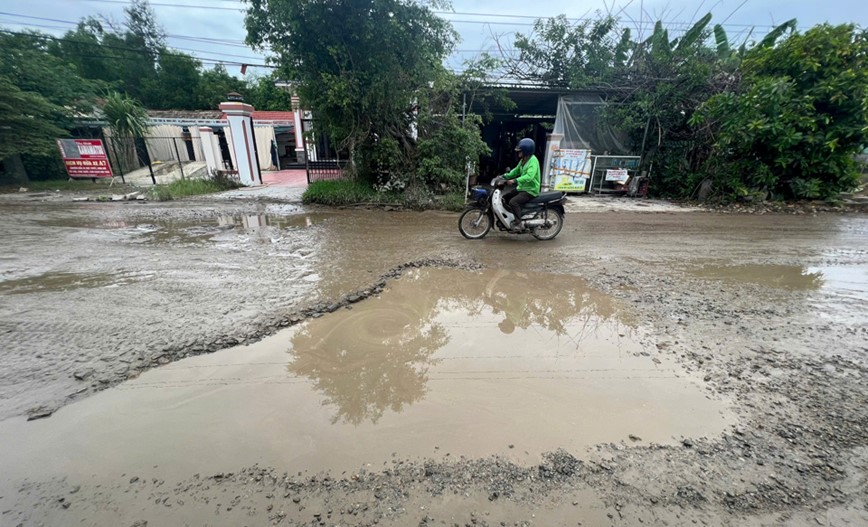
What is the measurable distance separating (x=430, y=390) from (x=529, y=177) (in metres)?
4.13

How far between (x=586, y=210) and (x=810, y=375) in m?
6.78

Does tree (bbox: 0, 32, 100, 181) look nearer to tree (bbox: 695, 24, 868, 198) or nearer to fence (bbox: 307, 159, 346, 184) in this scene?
fence (bbox: 307, 159, 346, 184)

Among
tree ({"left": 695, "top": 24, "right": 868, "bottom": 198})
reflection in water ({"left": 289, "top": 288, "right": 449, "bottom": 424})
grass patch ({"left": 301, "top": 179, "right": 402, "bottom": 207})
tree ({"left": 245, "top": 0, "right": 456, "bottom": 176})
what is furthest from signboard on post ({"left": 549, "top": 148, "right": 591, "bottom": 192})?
reflection in water ({"left": 289, "top": 288, "right": 449, "bottom": 424})

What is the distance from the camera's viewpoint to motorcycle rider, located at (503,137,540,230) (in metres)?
5.49

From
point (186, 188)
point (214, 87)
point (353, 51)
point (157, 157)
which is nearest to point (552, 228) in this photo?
point (353, 51)

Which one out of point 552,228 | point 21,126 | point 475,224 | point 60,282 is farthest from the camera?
point 21,126

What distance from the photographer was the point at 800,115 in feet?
26.3

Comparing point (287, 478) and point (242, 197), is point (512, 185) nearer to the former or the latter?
point (287, 478)

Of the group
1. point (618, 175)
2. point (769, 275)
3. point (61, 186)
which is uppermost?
point (618, 175)

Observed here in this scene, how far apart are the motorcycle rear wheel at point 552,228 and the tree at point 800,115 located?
19.6 ft

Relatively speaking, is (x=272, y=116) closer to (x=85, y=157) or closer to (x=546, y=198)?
(x=85, y=157)

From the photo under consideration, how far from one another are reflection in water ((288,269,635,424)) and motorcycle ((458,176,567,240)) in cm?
175

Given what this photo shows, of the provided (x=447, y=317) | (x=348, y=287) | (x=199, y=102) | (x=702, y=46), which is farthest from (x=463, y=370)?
(x=199, y=102)

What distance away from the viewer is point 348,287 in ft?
12.8
